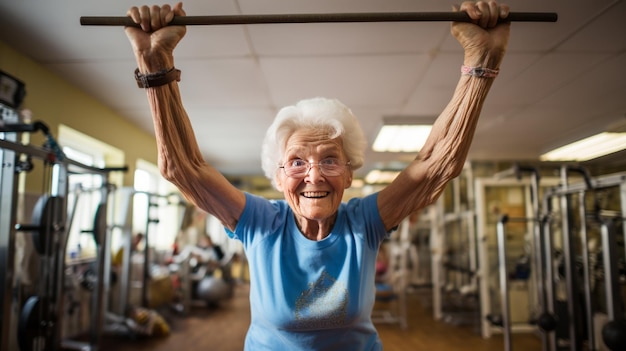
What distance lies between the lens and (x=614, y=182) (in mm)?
2197

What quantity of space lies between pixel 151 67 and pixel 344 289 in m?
0.69

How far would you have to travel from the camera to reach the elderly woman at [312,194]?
94cm

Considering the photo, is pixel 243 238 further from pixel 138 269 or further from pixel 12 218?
pixel 138 269

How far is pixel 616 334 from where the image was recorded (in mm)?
2219

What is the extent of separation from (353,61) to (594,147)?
1.53 meters

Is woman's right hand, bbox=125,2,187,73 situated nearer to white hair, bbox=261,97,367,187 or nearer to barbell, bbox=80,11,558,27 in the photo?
barbell, bbox=80,11,558,27

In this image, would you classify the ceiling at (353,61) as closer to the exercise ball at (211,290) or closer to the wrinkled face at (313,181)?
the wrinkled face at (313,181)

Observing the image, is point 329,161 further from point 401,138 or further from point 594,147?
point 401,138

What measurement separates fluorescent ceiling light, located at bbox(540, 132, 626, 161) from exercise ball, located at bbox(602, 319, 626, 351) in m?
0.99

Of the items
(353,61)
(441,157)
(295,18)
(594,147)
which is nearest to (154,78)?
(295,18)

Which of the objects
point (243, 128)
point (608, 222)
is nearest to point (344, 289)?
point (608, 222)

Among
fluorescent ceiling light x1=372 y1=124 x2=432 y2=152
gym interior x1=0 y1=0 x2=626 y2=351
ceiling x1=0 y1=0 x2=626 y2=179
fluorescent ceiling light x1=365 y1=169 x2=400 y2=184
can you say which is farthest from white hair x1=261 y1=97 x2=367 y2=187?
fluorescent ceiling light x1=365 y1=169 x2=400 y2=184

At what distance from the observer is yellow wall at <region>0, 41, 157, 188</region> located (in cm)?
251

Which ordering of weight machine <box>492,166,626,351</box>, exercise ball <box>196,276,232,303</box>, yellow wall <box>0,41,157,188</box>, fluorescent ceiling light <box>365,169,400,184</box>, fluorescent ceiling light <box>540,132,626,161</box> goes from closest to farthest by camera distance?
fluorescent ceiling light <box>540,132,626,161</box>, weight machine <box>492,166,626,351</box>, yellow wall <box>0,41,157,188</box>, exercise ball <box>196,276,232,303</box>, fluorescent ceiling light <box>365,169,400,184</box>
